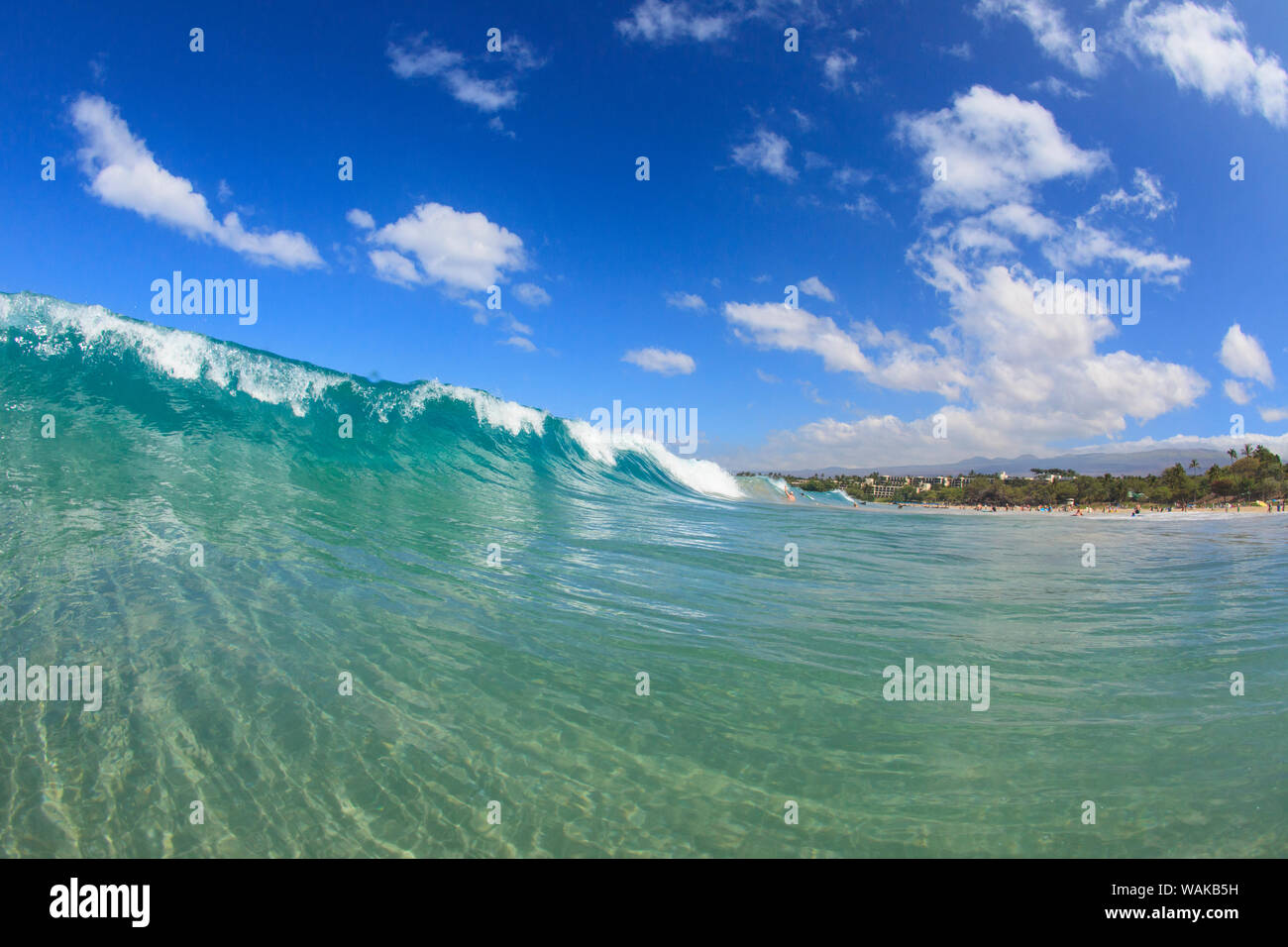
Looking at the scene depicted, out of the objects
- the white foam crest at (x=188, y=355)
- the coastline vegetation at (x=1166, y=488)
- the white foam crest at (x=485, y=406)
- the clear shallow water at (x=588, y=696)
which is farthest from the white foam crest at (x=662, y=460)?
the coastline vegetation at (x=1166, y=488)

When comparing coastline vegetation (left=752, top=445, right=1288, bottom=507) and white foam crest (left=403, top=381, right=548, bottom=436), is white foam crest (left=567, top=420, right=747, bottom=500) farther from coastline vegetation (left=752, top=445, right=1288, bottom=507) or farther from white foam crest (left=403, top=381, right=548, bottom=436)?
coastline vegetation (left=752, top=445, right=1288, bottom=507)

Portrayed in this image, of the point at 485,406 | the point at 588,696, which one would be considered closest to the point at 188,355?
the point at 485,406

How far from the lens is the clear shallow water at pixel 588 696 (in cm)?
300

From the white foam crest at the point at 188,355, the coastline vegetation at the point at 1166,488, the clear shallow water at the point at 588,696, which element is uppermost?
the white foam crest at the point at 188,355

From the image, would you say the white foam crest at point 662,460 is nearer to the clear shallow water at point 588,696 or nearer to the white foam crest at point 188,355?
the white foam crest at point 188,355

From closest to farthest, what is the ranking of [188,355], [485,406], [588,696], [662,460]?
[588,696] → [188,355] → [485,406] → [662,460]

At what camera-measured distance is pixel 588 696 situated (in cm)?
439

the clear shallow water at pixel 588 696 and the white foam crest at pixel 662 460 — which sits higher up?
the white foam crest at pixel 662 460

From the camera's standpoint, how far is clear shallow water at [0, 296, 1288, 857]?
3.00m

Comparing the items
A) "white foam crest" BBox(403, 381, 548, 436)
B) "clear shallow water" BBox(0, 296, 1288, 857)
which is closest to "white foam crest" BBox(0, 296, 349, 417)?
"white foam crest" BBox(403, 381, 548, 436)

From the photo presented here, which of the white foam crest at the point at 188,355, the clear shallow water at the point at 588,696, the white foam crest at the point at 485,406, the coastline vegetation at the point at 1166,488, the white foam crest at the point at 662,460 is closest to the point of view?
the clear shallow water at the point at 588,696

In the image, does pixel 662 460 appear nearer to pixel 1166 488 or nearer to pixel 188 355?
pixel 188 355
